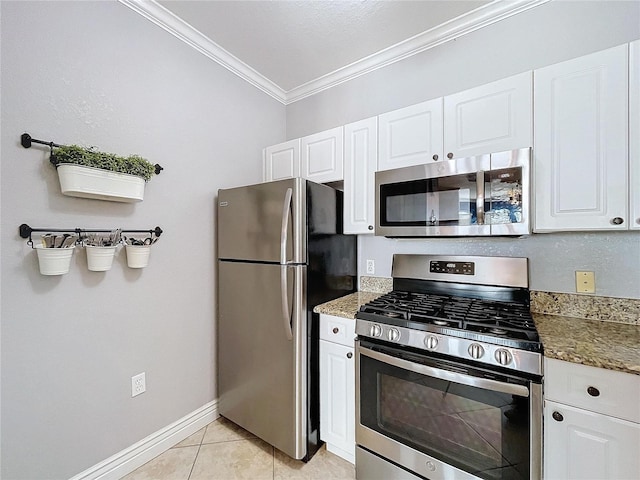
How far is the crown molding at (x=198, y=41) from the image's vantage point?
1.67 meters

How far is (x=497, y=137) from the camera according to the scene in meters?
1.45

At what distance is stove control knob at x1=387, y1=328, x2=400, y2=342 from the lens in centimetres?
135

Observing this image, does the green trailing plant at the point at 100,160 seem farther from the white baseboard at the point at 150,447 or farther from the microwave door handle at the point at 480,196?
the microwave door handle at the point at 480,196

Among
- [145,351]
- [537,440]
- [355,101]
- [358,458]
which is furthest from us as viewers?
[355,101]

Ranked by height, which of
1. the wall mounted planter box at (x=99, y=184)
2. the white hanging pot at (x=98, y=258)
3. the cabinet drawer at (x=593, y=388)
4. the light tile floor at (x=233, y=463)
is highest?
the wall mounted planter box at (x=99, y=184)

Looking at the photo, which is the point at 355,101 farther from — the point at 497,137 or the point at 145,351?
the point at 145,351

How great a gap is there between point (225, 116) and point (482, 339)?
2.22 m

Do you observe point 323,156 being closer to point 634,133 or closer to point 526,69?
point 526,69

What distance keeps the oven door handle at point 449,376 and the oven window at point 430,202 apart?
0.75 m

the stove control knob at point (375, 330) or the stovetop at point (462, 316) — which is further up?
the stovetop at point (462, 316)

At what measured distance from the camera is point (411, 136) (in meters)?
1.71

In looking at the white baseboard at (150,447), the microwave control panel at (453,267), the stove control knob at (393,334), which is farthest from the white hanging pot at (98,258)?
the microwave control panel at (453,267)

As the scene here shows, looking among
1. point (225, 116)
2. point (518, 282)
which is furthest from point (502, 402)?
point (225, 116)

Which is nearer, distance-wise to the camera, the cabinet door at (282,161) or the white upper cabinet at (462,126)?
the white upper cabinet at (462,126)
